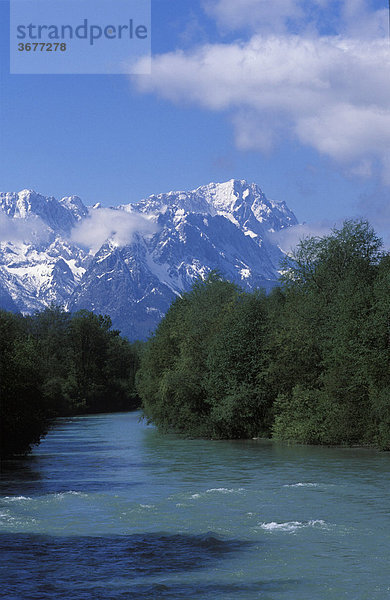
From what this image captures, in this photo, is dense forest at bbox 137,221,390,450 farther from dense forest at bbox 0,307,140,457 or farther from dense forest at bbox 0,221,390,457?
dense forest at bbox 0,307,140,457

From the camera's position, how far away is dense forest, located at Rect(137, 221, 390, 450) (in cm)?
5409

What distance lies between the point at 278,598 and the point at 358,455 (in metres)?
32.8

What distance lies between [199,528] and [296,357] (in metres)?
34.4

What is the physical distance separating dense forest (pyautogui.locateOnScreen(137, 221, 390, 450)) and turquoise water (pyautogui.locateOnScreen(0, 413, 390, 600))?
224 inches

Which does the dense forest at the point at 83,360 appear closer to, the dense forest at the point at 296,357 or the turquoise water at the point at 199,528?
the dense forest at the point at 296,357

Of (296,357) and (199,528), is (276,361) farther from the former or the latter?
(199,528)

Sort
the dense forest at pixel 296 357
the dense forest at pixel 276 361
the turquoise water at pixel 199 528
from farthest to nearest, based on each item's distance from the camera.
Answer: the dense forest at pixel 296 357
the dense forest at pixel 276 361
the turquoise water at pixel 199 528

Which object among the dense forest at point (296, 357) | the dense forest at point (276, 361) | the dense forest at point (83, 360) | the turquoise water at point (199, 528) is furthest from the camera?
the dense forest at point (83, 360)

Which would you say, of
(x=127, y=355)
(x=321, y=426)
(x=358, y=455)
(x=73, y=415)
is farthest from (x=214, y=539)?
(x=127, y=355)

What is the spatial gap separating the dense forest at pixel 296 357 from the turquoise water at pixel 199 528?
18.6 feet

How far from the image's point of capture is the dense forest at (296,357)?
54.1m

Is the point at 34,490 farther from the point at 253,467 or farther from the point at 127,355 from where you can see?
the point at 127,355

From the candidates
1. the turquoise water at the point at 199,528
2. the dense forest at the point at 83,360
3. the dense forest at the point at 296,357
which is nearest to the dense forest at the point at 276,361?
the dense forest at the point at 296,357

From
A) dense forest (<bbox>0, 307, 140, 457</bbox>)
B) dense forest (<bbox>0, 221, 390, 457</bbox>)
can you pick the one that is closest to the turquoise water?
dense forest (<bbox>0, 221, 390, 457</bbox>)
